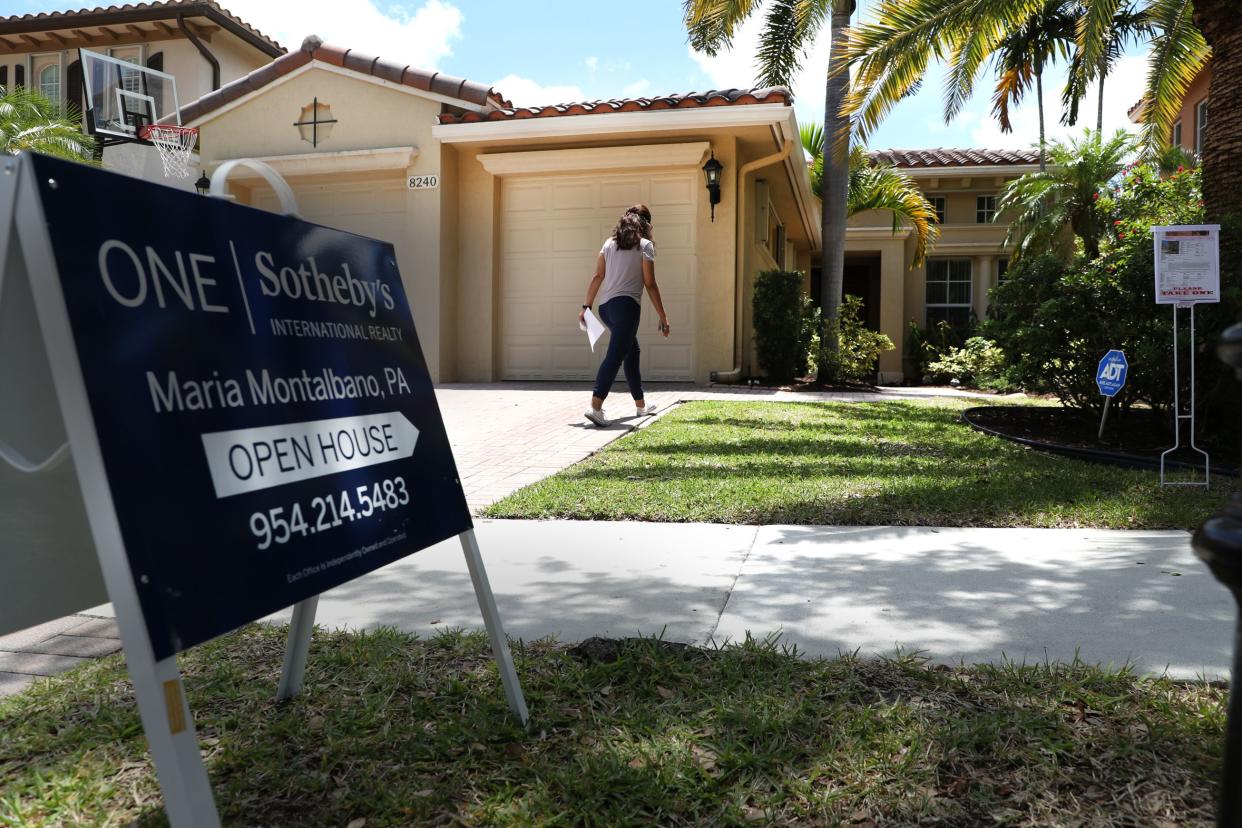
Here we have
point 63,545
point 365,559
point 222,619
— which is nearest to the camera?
point 222,619

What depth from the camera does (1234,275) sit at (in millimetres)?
6562

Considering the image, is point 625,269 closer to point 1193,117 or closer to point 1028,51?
point 1028,51

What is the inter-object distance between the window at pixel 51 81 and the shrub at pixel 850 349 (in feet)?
58.3

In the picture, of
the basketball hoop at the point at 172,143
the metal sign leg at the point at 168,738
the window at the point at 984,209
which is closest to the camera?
the metal sign leg at the point at 168,738

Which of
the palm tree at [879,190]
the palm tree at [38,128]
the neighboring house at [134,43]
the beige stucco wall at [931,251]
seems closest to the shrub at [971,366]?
the palm tree at [879,190]

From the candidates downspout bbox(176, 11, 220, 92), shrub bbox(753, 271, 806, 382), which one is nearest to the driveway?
shrub bbox(753, 271, 806, 382)

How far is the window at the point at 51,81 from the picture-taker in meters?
20.0

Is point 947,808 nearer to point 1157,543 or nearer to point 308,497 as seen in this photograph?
point 308,497

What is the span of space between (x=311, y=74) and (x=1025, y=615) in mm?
13103

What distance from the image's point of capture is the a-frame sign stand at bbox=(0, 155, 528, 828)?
138cm

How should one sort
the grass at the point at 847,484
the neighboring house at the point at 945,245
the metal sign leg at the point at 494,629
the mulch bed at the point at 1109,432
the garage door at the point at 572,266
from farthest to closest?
the neighboring house at the point at 945,245 < the garage door at the point at 572,266 < the mulch bed at the point at 1109,432 < the grass at the point at 847,484 < the metal sign leg at the point at 494,629

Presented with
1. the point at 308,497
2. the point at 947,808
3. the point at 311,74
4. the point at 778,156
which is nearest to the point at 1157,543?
the point at 947,808

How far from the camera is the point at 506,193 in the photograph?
13266 millimetres

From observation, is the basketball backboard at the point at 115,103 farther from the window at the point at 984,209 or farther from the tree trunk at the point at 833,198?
the window at the point at 984,209
